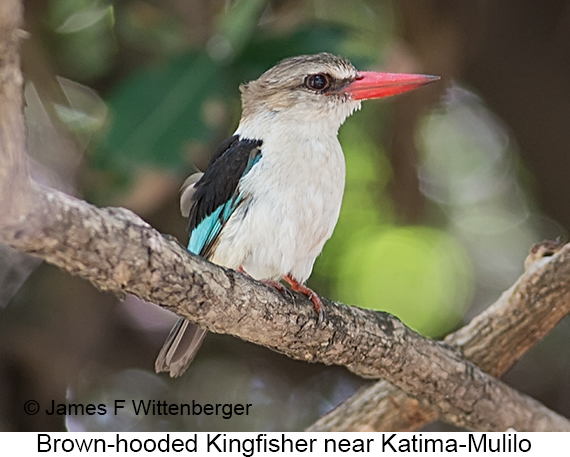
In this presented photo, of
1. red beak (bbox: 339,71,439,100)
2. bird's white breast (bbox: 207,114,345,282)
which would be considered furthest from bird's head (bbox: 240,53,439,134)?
bird's white breast (bbox: 207,114,345,282)

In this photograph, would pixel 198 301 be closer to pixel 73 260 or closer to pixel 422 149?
pixel 73 260

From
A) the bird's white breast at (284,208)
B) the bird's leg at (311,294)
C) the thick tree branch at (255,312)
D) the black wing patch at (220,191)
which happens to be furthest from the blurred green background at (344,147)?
the thick tree branch at (255,312)

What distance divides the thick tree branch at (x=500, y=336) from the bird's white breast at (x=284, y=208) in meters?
0.60

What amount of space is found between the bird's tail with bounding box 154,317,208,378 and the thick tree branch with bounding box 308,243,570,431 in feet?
1.65

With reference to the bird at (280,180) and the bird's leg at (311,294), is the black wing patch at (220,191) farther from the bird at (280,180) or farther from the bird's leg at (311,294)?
the bird's leg at (311,294)

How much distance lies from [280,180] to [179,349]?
2.00 feet

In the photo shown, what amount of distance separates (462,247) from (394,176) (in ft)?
1.48

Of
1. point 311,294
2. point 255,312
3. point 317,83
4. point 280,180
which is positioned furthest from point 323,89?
point 255,312

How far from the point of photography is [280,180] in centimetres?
217


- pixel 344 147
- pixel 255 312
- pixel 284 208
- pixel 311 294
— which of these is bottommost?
pixel 255 312

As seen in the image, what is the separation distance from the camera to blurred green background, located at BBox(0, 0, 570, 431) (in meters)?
2.67

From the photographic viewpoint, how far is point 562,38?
11.5 ft

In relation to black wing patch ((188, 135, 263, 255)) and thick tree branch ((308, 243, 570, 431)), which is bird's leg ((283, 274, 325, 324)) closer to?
black wing patch ((188, 135, 263, 255))

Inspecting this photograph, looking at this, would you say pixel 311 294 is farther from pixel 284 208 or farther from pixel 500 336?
pixel 500 336
